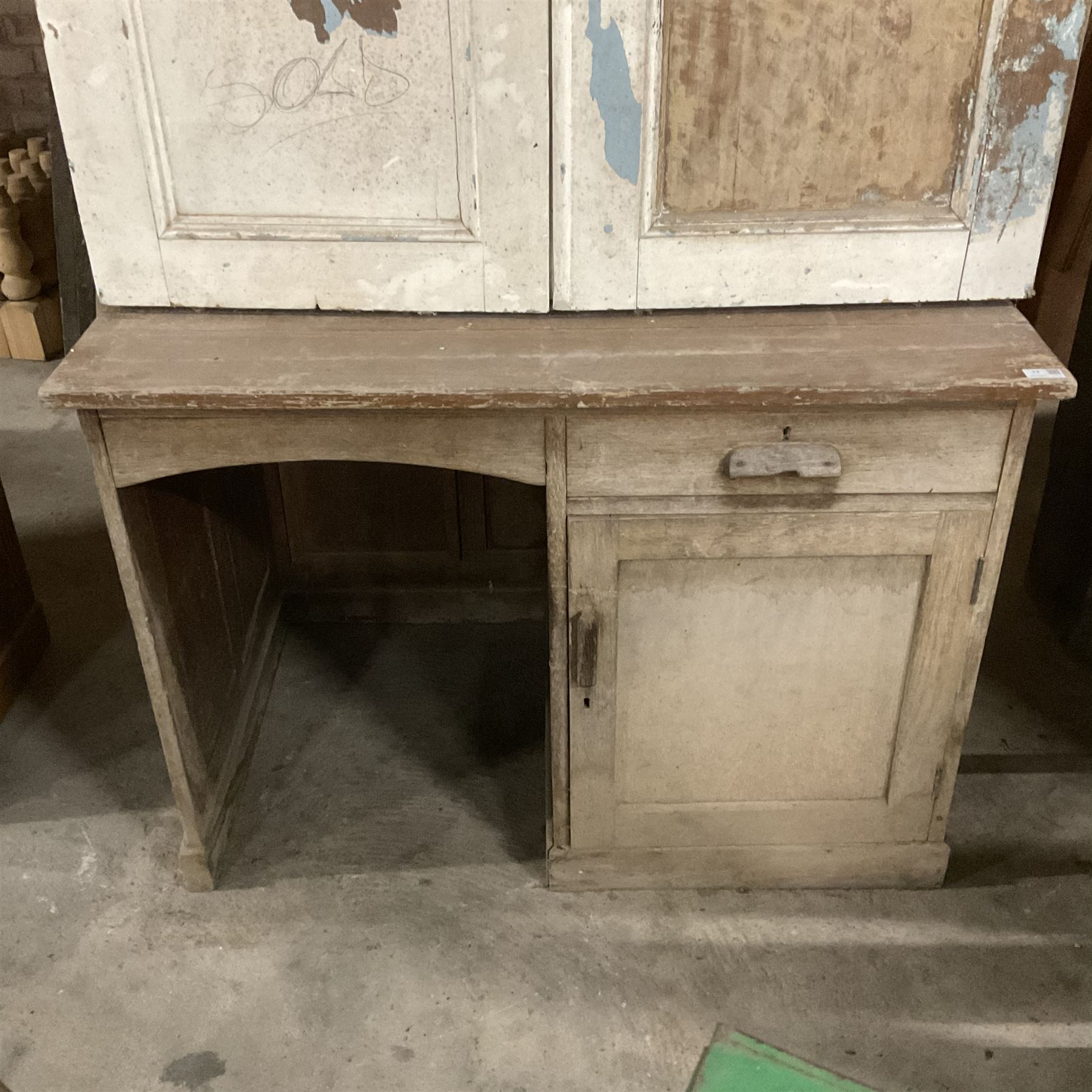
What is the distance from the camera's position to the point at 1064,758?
92.9 inches

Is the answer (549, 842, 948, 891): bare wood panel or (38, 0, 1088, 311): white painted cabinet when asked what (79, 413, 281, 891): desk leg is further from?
(549, 842, 948, 891): bare wood panel

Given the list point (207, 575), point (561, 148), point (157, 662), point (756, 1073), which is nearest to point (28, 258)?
point (207, 575)

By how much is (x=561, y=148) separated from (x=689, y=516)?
59cm

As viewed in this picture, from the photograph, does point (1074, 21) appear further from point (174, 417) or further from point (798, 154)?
point (174, 417)

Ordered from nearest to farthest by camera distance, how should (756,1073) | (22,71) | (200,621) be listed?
(756,1073) → (200,621) → (22,71)

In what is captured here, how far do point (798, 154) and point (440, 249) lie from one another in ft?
1.87

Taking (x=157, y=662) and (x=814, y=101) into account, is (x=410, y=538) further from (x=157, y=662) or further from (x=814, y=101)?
(x=814, y=101)

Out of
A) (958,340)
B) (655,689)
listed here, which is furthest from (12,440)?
(958,340)

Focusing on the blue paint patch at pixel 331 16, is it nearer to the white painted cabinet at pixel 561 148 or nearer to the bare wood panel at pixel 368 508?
the white painted cabinet at pixel 561 148

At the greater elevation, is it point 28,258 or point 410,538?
point 28,258

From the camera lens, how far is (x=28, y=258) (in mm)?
4195

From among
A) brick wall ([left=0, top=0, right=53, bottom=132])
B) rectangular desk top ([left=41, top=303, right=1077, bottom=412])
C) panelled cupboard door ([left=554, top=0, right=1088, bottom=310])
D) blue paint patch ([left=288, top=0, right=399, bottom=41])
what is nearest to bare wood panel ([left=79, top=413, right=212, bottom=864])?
rectangular desk top ([left=41, top=303, right=1077, bottom=412])

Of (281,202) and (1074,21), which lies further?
(281,202)

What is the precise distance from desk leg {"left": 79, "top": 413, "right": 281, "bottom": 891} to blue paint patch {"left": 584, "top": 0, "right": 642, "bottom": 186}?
874mm
